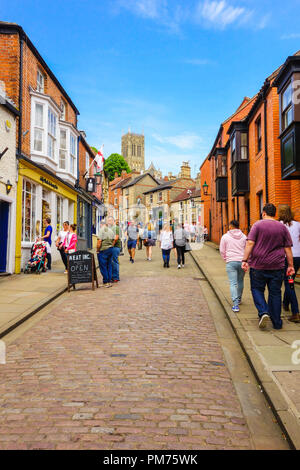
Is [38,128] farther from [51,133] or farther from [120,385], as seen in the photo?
[120,385]

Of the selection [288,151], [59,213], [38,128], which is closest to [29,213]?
[38,128]

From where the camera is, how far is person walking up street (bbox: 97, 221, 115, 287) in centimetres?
982

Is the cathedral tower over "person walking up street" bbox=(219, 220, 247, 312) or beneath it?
over

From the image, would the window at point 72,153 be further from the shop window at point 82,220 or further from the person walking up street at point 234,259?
the person walking up street at point 234,259

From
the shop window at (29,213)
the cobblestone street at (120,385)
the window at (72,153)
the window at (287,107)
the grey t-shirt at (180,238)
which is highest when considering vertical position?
the window at (72,153)

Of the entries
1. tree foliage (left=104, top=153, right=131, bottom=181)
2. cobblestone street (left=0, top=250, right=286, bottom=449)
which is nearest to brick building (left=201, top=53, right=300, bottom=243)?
cobblestone street (left=0, top=250, right=286, bottom=449)

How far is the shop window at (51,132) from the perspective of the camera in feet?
48.6

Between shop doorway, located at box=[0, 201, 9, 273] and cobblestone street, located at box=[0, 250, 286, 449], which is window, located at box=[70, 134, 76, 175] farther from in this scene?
cobblestone street, located at box=[0, 250, 286, 449]

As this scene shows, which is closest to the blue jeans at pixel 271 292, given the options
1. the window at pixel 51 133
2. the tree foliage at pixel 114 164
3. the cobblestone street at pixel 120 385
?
the cobblestone street at pixel 120 385

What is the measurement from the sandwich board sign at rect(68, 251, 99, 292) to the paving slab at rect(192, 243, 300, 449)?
3.84 m

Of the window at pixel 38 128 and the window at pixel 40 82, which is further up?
the window at pixel 40 82

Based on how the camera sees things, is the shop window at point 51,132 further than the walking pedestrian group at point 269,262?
Yes

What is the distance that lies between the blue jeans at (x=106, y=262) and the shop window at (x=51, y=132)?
680 centimetres
